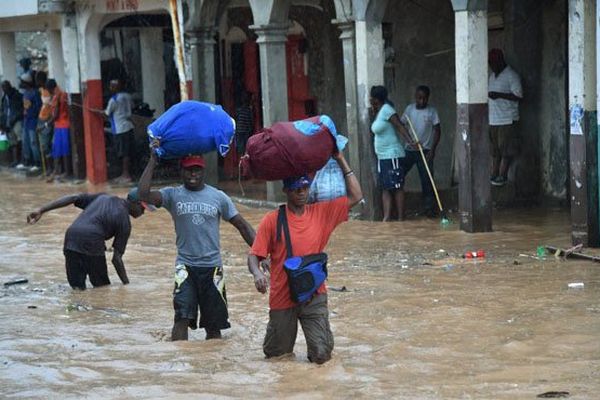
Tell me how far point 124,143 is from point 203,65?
3083mm

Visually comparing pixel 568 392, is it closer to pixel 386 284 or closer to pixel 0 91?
pixel 386 284

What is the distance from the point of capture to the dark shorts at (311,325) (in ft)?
24.1

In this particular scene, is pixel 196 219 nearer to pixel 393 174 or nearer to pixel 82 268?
pixel 82 268

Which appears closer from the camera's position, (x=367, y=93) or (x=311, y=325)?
(x=311, y=325)

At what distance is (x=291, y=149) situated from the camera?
7.18 metres

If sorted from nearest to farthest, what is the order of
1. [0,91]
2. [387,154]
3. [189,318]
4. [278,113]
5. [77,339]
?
[189,318]
[77,339]
[387,154]
[278,113]
[0,91]

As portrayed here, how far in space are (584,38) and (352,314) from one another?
165 inches

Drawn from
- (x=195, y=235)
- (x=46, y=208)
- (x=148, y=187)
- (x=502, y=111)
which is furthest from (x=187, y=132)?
(x=502, y=111)

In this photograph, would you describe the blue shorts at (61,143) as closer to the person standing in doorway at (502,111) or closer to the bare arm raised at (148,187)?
the person standing in doorway at (502,111)

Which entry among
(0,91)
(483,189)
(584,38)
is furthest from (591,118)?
(0,91)

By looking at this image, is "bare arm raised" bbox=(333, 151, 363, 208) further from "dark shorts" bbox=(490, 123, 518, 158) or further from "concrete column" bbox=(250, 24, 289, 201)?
"concrete column" bbox=(250, 24, 289, 201)

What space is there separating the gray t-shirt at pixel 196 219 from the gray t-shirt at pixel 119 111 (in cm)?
1344

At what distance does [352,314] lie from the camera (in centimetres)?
937

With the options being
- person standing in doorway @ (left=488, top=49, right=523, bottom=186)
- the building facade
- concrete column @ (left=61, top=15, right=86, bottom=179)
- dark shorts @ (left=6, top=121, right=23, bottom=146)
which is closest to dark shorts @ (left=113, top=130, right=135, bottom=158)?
the building facade
